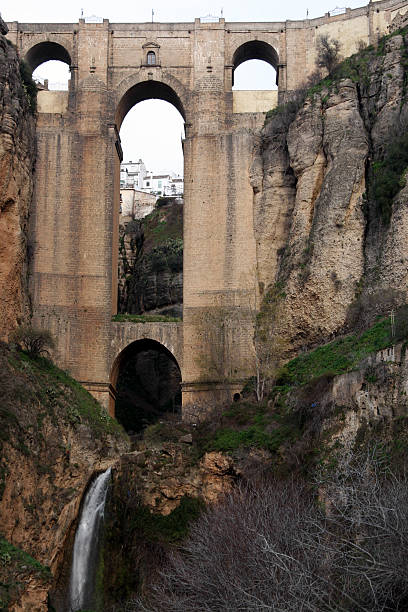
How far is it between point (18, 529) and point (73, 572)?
217 centimetres

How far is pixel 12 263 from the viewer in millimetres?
30328

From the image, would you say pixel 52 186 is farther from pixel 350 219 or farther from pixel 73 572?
pixel 73 572

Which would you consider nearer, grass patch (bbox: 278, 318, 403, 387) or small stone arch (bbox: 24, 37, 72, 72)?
grass patch (bbox: 278, 318, 403, 387)

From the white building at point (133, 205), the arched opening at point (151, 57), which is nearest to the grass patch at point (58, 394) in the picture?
the arched opening at point (151, 57)

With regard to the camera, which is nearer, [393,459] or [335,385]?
[393,459]

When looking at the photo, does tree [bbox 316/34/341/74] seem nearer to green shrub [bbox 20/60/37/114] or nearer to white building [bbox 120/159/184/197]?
green shrub [bbox 20/60/37/114]

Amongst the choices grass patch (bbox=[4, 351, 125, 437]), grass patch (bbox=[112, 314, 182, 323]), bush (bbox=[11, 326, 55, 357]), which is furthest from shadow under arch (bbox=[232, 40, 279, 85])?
grass patch (bbox=[4, 351, 125, 437])

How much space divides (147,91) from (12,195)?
332 inches

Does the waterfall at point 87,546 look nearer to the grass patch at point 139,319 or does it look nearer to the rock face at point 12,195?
the rock face at point 12,195

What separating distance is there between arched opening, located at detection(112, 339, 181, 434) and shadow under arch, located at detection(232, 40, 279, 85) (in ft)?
42.1

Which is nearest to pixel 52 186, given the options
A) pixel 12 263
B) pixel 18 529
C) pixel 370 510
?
pixel 12 263

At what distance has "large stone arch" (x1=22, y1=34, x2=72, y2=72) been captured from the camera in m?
35.6

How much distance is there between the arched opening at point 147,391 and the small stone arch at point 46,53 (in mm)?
12728

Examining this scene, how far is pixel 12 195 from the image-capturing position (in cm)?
3073
